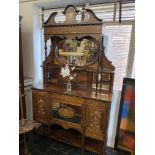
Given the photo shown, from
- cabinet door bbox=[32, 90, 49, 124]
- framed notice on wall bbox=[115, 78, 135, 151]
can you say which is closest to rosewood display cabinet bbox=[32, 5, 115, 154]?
cabinet door bbox=[32, 90, 49, 124]

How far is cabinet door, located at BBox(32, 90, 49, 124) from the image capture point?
230cm

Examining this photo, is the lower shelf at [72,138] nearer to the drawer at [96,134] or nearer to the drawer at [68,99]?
the drawer at [96,134]

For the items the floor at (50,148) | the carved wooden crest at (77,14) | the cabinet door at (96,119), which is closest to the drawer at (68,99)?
the cabinet door at (96,119)

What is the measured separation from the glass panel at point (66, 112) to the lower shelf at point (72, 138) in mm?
381

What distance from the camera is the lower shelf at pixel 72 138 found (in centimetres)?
224

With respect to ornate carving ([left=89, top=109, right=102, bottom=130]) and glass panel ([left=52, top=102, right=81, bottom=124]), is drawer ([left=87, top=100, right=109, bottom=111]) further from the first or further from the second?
glass panel ([left=52, top=102, right=81, bottom=124])

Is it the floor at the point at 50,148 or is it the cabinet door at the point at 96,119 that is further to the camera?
the floor at the point at 50,148

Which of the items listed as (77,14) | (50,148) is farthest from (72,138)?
(77,14)

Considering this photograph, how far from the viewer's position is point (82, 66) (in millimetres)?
2227

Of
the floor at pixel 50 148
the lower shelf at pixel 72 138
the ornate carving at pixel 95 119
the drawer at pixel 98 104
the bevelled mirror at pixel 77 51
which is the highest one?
the bevelled mirror at pixel 77 51

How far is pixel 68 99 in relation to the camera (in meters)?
2.14

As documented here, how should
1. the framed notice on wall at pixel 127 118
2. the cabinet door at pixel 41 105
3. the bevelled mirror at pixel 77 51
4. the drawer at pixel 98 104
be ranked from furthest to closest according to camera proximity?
1. the cabinet door at pixel 41 105
2. the bevelled mirror at pixel 77 51
3. the framed notice on wall at pixel 127 118
4. the drawer at pixel 98 104
